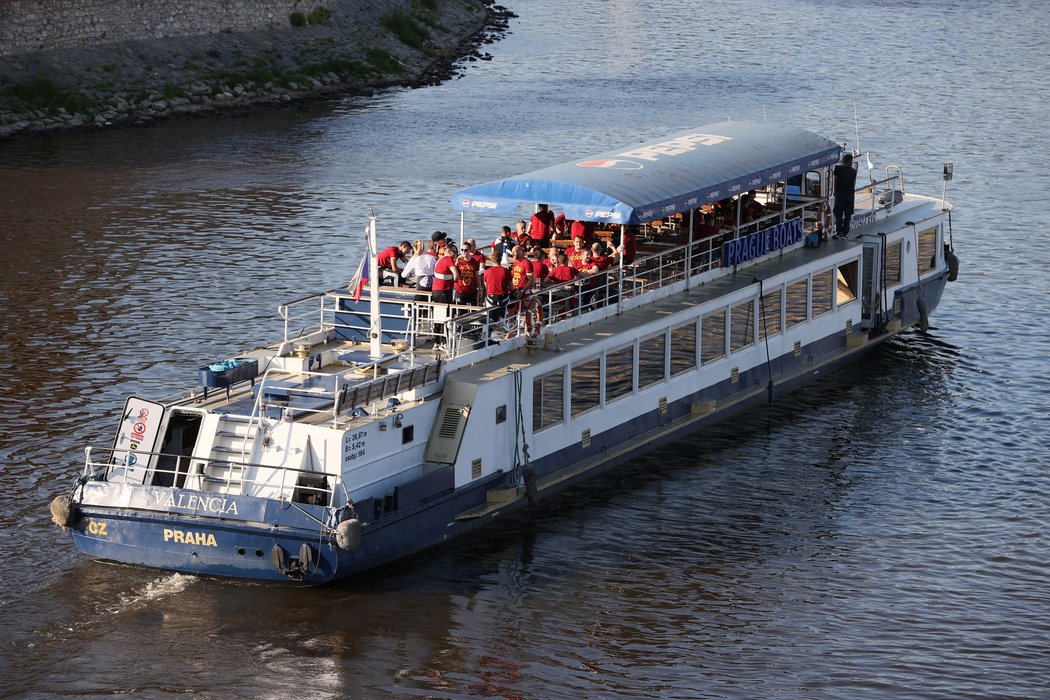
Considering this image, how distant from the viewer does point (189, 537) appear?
23.6 meters

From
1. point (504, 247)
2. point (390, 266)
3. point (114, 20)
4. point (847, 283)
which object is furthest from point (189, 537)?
point (114, 20)

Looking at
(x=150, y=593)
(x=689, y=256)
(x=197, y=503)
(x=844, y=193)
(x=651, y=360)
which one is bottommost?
(x=150, y=593)

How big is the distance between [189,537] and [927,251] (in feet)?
72.4

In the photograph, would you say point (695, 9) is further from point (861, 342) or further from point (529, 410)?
point (529, 410)

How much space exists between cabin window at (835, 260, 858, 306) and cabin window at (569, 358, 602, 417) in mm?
9394

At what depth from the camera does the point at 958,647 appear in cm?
2327

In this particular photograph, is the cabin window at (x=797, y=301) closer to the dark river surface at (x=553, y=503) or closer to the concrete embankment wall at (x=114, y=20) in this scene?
the dark river surface at (x=553, y=503)

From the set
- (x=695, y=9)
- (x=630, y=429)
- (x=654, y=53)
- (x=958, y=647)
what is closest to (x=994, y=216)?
(x=630, y=429)

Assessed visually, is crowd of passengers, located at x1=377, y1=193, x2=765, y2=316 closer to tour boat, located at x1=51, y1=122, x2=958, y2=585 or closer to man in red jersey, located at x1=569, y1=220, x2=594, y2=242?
man in red jersey, located at x1=569, y1=220, x2=594, y2=242

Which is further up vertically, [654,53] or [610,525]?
[654,53]

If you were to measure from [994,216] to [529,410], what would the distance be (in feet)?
96.7

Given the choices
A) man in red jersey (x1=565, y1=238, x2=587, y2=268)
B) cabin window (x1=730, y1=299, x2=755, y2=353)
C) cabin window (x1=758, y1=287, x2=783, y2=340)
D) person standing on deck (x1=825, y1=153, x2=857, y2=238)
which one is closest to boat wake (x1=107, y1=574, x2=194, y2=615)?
man in red jersey (x1=565, y1=238, x2=587, y2=268)

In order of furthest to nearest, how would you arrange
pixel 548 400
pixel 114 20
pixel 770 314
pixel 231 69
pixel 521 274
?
pixel 231 69 < pixel 114 20 < pixel 770 314 < pixel 521 274 < pixel 548 400

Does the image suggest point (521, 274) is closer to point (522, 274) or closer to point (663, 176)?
point (522, 274)
